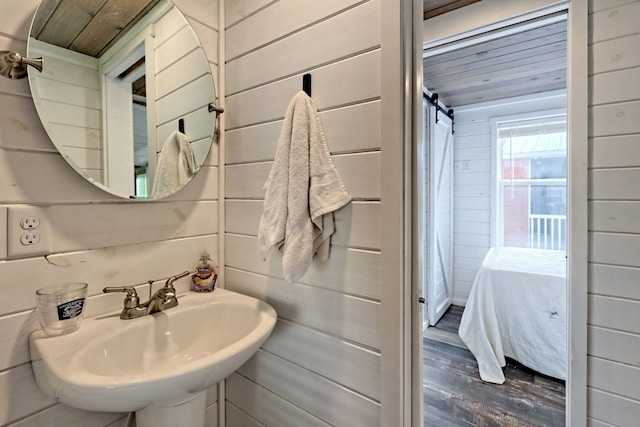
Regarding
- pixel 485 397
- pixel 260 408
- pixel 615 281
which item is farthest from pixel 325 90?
pixel 485 397

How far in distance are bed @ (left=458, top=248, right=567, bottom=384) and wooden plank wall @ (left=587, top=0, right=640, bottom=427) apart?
0.88 m

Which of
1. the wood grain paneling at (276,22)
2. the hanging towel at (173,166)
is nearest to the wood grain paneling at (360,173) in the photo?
the wood grain paneling at (276,22)

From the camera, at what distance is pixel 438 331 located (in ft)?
9.57

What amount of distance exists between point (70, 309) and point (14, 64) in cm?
65

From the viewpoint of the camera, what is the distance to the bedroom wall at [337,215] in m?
0.86

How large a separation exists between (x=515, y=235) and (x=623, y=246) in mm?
2463

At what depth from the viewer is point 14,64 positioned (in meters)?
0.76

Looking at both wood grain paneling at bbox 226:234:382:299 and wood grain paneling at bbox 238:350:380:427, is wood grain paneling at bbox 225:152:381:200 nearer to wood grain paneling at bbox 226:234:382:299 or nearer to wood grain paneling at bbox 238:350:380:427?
wood grain paneling at bbox 226:234:382:299

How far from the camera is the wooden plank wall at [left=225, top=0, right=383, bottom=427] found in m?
0.86

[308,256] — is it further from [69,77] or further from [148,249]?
[69,77]

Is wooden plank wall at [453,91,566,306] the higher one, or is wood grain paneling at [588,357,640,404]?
wooden plank wall at [453,91,566,306]

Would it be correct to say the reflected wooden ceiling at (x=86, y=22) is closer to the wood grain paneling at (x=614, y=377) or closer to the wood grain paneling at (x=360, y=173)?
the wood grain paneling at (x=360, y=173)

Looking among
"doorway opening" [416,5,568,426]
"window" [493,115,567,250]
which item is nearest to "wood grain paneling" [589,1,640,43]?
"doorway opening" [416,5,568,426]

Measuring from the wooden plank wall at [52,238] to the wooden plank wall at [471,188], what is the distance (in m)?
3.41
